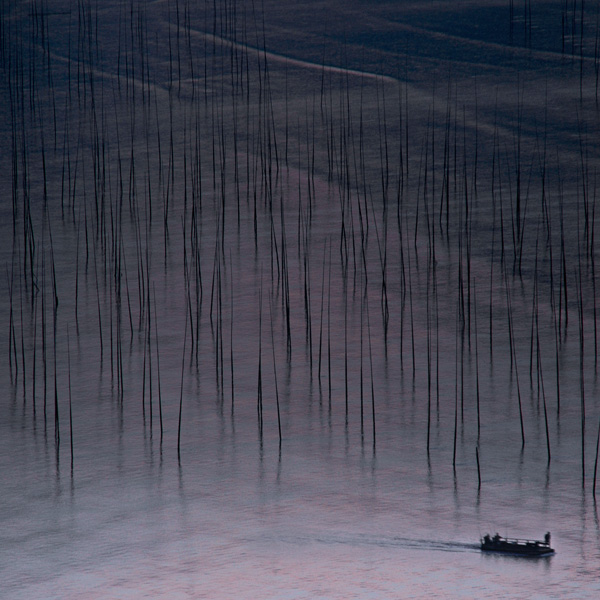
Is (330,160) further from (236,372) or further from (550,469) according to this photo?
(550,469)

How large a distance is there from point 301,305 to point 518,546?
4.47 feet

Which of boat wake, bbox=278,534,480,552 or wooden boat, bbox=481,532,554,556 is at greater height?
wooden boat, bbox=481,532,554,556

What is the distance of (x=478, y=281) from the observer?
128 inches

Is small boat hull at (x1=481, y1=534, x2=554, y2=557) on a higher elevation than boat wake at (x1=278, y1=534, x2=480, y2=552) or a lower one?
higher

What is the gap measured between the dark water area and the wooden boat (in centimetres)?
2

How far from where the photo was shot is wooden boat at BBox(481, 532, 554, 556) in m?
1.84

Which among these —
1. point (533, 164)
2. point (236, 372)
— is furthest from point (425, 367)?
point (533, 164)

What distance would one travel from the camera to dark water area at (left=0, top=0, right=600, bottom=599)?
1.94 metres

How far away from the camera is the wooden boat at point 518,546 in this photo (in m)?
1.84

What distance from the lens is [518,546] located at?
6.08 ft

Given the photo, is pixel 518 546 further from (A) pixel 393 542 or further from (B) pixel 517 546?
(A) pixel 393 542

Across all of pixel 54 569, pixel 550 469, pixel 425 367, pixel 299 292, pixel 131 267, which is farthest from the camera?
pixel 131 267

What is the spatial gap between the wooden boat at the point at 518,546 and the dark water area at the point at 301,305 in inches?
0.8

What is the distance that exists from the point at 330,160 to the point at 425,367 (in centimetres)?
179
